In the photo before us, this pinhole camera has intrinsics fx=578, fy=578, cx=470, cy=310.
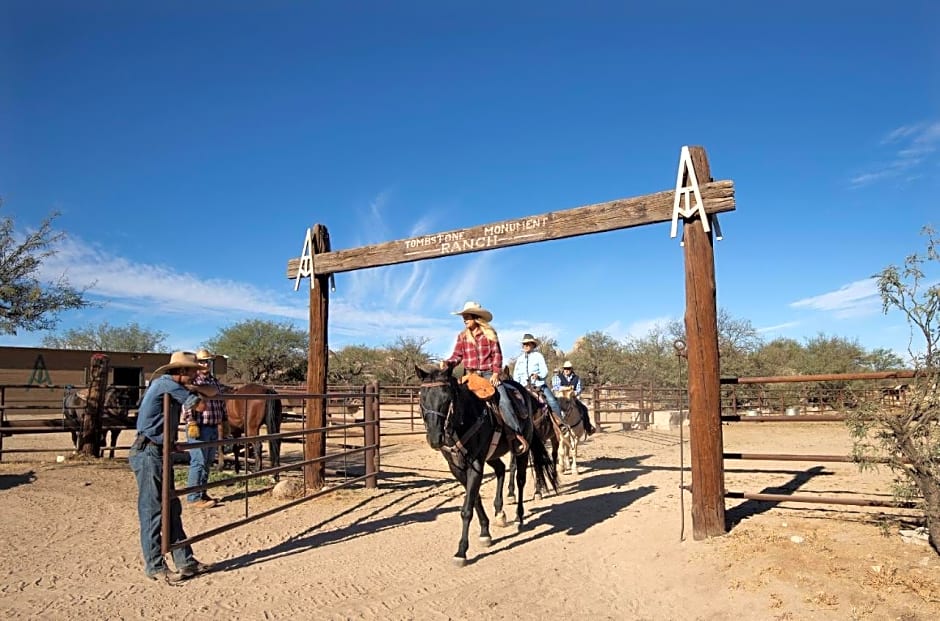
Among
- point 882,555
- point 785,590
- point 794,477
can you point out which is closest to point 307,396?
point 785,590

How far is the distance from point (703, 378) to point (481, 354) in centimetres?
241

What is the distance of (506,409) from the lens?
265 inches

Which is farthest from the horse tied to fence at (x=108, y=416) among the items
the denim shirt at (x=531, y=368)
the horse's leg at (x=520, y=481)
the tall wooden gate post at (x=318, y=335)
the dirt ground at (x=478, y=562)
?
the horse's leg at (x=520, y=481)

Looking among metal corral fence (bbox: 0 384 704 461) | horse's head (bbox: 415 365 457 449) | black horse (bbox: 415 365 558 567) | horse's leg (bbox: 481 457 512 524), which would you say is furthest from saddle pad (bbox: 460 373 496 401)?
metal corral fence (bbox: 0 384 704 461)

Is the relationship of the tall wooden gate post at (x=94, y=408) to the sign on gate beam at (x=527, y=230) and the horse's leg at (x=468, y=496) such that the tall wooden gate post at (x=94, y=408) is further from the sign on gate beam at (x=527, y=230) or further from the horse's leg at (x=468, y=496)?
the horse's leg at (x=468, y=496)

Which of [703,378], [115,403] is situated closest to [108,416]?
[115,403]

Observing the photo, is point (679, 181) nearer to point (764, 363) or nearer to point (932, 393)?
point (932, 393)

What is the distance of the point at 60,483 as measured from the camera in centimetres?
901

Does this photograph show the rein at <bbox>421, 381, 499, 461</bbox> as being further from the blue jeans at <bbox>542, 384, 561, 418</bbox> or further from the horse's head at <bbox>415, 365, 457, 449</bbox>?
the blue jeans at <bbox>542, 384, 561, 418</bbox>

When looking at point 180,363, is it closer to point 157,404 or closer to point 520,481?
point 157,404

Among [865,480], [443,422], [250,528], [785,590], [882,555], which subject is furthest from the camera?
[865,480]

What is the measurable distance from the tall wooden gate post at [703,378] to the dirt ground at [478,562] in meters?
0.22

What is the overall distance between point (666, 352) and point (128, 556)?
39.0 metres

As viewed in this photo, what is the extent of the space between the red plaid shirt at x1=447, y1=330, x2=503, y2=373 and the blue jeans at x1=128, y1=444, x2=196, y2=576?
124 inches
